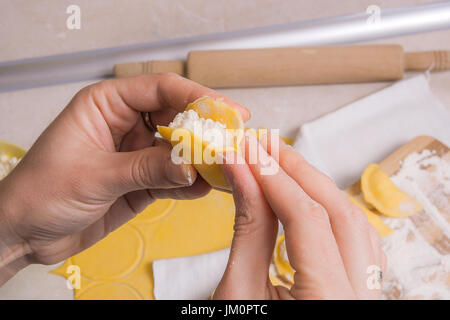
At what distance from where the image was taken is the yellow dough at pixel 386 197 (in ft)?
3.94

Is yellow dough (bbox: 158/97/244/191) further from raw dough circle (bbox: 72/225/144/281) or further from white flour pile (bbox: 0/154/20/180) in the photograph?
white flour pile (bbox: 0/154/20/180)

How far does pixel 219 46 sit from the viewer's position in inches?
57.1

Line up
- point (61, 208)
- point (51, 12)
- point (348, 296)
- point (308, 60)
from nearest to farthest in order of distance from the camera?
point (348, 296), point (61, 208), point (308, 60), point (51, 12)

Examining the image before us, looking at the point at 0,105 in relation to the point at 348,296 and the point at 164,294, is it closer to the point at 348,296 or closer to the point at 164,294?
the point at 164,294

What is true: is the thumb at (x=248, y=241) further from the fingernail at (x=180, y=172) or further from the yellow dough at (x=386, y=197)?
A: the yellow dough at (x=386, y=197)

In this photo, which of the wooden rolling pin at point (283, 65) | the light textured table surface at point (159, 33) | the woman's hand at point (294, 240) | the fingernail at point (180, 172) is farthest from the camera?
the light textured table surface at point (159, 33)

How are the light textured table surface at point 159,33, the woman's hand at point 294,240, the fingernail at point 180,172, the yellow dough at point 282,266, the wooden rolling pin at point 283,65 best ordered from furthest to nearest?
the light textured table surface at point 159,33, the wooden rolling pin at point 283,65, the yellow dough at point 282,266, the fingernail at point 180,172, the woman's hand at point 294,240

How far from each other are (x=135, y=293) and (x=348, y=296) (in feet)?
2.64

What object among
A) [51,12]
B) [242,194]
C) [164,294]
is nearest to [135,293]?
[164,294]

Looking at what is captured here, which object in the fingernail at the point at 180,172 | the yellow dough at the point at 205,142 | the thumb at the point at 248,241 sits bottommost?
the thumb at the point at 248,241

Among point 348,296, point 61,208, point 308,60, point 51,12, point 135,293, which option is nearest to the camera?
point 348,296

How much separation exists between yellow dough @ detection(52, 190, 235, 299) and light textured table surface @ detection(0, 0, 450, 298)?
41 centimetres


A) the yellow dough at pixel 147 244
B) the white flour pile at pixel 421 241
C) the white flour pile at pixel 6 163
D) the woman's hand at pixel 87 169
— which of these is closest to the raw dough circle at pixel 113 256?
the yellow dough at pixel 147 244

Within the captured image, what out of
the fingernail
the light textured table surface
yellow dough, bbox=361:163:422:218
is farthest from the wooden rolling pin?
the fingernail
